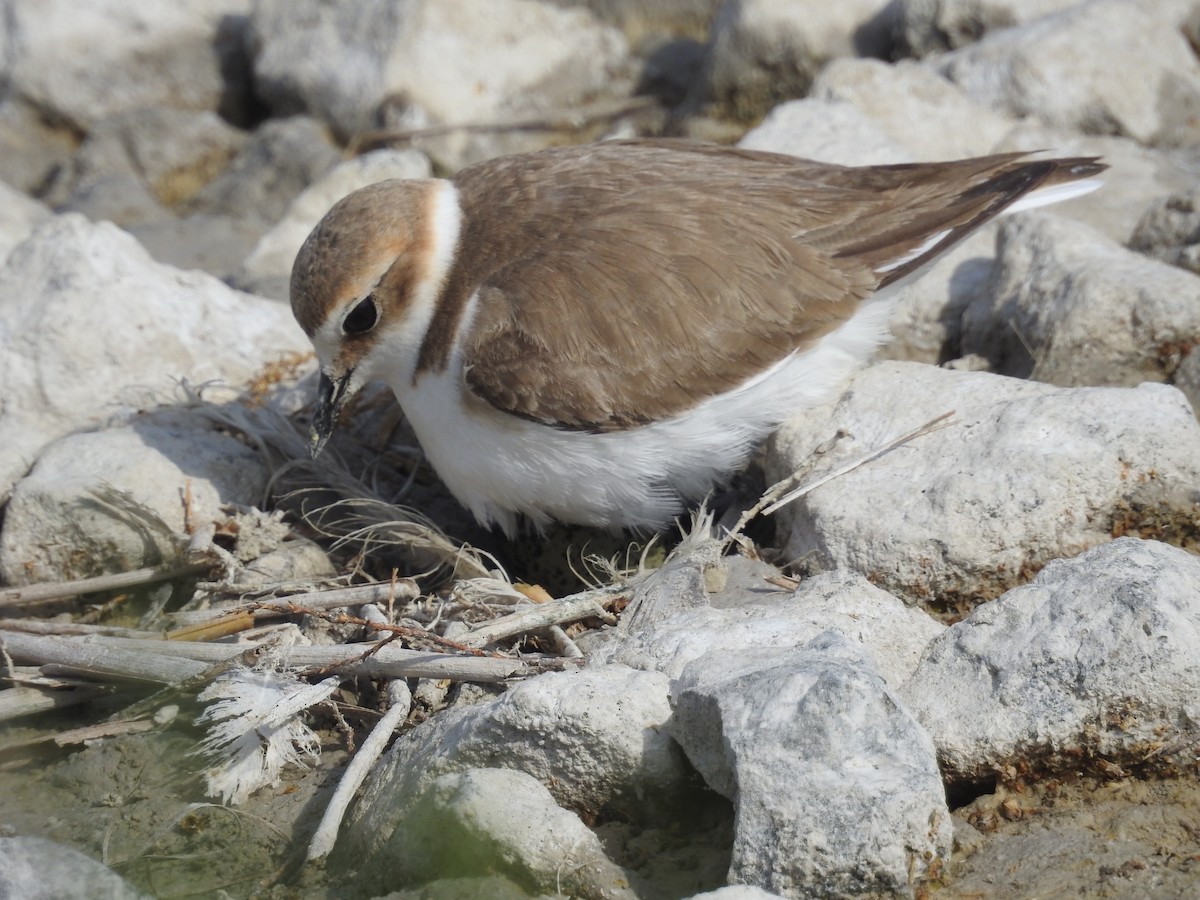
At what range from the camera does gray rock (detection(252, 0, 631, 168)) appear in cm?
946

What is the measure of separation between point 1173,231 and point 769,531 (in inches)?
101

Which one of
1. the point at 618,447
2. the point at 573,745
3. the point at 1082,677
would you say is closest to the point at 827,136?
the point at 618,447

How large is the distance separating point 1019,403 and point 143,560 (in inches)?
143

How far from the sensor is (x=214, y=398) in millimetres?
6445

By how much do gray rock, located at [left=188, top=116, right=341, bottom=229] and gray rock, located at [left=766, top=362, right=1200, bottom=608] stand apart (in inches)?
216

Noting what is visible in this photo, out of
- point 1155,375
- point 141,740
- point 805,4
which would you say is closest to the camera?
point 141,740

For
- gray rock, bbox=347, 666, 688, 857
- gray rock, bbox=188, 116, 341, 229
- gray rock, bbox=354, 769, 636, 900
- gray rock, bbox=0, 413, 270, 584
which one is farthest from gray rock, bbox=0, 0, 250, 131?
gray rock, bbox=354, 769, 636, 900

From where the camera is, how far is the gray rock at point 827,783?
10.6 feet

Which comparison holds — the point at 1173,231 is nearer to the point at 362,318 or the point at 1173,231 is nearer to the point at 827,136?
the point at 827,136

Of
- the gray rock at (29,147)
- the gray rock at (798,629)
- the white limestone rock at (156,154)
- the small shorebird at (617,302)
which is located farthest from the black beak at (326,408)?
the gray rock at (29,147)

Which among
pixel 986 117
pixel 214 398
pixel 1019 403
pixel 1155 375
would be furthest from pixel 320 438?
pixel 986 117

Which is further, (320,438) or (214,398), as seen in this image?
(214,398)

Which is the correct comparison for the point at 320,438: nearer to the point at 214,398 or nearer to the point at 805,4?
the point at 214,398

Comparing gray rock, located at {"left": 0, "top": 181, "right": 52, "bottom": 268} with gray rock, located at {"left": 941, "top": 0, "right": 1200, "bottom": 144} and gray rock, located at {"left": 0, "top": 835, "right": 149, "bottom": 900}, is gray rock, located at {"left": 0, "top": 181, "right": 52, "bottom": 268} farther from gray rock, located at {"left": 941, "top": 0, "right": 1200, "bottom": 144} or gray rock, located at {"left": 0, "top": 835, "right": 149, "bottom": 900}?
gray rock, located at {"left": 941, "top": 0, "right": 1200, "bottom": 144}
